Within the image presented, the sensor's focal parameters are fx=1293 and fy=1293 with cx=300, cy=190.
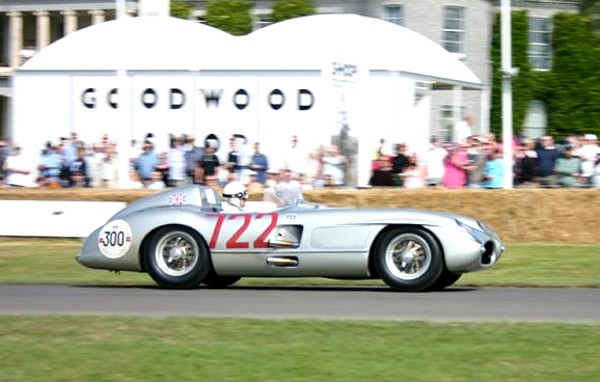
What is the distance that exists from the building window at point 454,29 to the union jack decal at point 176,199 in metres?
29.5

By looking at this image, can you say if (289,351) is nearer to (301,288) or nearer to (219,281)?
(301,288)

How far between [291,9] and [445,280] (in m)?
32.4

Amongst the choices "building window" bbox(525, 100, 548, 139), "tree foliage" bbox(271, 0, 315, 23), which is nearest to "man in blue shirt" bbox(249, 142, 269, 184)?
"tree foliage" bbox(271, 0, 315, 23)

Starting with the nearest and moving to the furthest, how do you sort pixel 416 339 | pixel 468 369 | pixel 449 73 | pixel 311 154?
pixel 468 369 < pixel 416 339 < pixel 311 154 < pixel 449 73

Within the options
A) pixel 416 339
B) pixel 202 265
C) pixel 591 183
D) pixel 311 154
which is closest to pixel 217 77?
pixel 311 154

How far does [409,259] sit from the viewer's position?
12.9m

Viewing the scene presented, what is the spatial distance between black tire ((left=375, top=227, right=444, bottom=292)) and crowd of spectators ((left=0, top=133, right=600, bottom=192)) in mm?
7827

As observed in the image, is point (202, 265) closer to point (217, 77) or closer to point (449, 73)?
point (217, 77)

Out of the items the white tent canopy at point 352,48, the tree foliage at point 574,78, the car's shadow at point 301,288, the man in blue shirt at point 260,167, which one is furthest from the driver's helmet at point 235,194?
the tree foliage at point 574,78

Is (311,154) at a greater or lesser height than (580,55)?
lesser

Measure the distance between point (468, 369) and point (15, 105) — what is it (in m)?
22.7

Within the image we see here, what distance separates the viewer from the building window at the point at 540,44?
1725 inches

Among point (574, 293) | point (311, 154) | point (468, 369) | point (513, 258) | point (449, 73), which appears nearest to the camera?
point (468, 369)

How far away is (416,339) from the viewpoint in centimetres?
906
